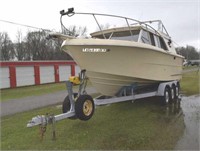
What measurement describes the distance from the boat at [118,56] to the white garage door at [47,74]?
50.3 feet

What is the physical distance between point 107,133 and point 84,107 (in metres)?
0.81

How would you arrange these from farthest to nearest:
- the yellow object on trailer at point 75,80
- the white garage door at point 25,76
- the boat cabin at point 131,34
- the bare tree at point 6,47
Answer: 1. the bare tree at point 6,47
2. the white garage door at point 25,76
3. the boat cabin at point 131,34
4. the yellow object on trailer at point 75,80

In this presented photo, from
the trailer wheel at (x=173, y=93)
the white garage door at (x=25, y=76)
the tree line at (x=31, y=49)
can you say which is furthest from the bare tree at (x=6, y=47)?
the trailer wheel at (x=173, y=93)

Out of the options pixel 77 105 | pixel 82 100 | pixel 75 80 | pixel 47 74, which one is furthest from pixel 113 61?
pixel 47 74

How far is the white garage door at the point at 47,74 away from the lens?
74.0ft

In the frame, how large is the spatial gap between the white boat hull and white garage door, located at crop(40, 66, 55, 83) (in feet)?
53.0

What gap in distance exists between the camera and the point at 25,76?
21.0 meters

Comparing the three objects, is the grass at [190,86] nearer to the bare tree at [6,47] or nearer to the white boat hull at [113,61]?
the white boat hull at [113,61]

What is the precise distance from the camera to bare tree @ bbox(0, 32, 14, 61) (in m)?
53.2

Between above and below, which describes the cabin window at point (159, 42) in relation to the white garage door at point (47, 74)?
above

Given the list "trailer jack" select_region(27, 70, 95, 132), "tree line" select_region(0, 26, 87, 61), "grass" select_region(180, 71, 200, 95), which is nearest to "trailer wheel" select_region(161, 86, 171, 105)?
"grass" select_region(180, 71, 200, 95)

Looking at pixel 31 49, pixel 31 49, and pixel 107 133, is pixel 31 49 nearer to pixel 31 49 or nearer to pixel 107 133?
pixel 31 49

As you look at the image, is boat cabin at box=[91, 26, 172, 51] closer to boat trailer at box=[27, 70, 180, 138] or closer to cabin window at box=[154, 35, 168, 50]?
cabin window at box=[154, 35, 168, 50]

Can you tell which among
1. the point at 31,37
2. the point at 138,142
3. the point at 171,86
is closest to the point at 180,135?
the point at 138,142
